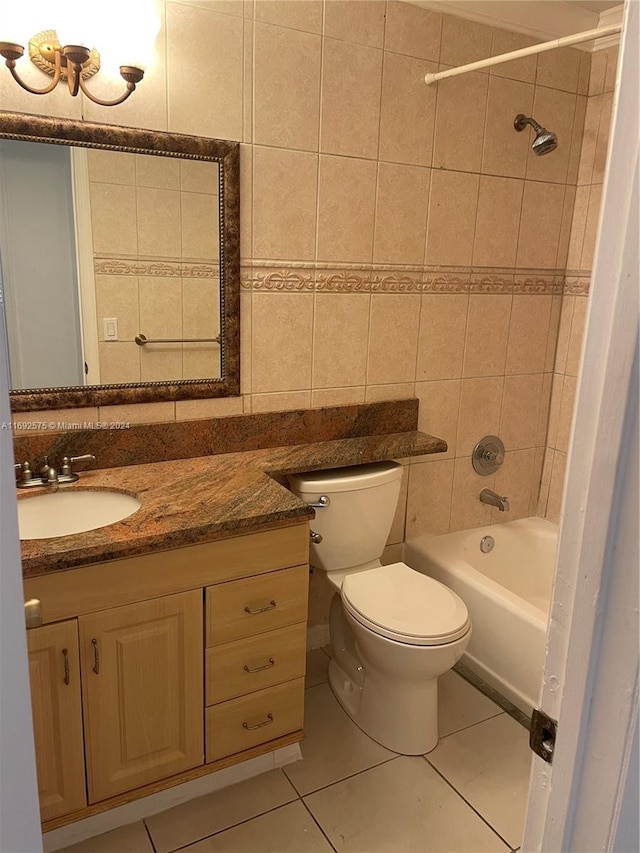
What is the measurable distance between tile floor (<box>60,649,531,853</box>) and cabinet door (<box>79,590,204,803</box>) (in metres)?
0.17

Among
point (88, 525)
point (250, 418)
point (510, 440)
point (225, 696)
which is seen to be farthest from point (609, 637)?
point (510, 440)

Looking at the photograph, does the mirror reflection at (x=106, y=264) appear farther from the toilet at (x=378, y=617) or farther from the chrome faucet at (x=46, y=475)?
the toilet at (x=378, y=617)

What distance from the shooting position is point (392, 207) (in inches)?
88.7

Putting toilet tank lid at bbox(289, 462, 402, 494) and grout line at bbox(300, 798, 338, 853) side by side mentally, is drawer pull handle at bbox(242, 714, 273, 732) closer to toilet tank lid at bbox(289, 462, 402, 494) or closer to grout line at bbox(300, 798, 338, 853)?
grout line at bbox(300, 798, 338, 853)

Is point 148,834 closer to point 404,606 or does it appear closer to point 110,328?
point 404,606

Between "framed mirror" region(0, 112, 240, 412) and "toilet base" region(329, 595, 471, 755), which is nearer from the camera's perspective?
"framed mirror" region(0, 112, 240, 412)

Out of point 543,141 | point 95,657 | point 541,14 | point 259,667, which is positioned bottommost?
point 259,667

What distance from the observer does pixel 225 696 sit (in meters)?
1.77

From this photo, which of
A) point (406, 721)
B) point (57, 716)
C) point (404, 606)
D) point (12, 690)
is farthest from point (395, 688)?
point (12, 690)

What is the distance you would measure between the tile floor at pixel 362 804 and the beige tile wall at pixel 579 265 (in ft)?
3.49

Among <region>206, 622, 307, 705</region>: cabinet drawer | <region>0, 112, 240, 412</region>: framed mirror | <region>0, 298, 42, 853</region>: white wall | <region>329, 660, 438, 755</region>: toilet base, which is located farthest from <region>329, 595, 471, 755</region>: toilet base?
<region>0, 298, 42, 853</region>: white wall

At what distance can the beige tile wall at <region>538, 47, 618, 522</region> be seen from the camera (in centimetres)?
252

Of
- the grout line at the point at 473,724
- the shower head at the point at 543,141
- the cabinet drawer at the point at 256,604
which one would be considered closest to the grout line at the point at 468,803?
the grout line at the point at 473,724

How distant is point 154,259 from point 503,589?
1.61 metres
